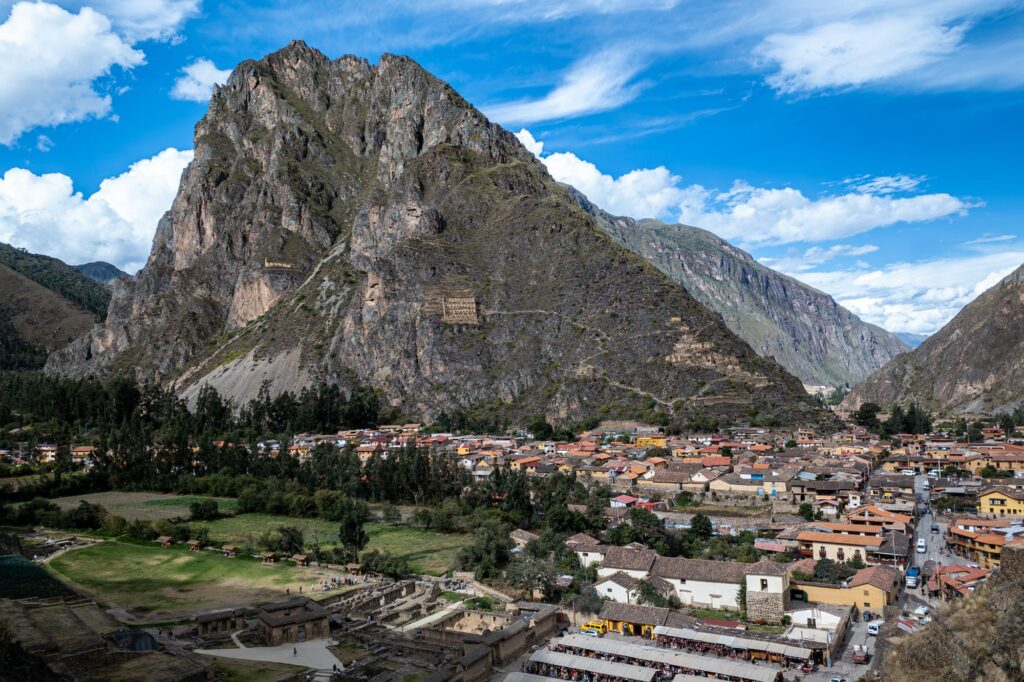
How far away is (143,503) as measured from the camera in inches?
3017

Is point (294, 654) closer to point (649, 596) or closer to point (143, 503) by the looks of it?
point (649, 596)

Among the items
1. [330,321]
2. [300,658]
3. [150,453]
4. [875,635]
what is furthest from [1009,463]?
[330,321]

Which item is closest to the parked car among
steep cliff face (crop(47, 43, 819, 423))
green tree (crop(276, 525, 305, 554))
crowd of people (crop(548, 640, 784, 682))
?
crowd of people (crop(548, 640, 784, 682))

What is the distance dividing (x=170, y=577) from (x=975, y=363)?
490 feet

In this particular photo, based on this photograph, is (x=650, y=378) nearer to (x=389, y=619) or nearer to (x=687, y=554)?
(x=687, y=554)

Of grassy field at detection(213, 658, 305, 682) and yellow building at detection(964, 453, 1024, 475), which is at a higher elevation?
yellow building at detection(964, 453, 1024, 475)

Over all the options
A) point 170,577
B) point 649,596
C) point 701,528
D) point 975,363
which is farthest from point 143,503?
point 975,363

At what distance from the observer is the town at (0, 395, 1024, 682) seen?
34656 millimetres

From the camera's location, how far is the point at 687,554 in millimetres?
Result: 52156

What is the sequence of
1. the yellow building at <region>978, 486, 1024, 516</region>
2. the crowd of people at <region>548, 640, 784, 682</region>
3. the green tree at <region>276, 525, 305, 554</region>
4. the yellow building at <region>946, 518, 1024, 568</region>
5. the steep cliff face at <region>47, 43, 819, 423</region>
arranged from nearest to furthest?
the crowd of people at <region>548, 640, 784, 682</region> → the yellow building at <region>946, 518, 1024, 568</region> → the green tree at <region>276, 525, 305, 554</region> → the yellow building at <region>978, 486, 1024, 516</region> → the steep cliff face at <region>47, 43, 819, 423</region>

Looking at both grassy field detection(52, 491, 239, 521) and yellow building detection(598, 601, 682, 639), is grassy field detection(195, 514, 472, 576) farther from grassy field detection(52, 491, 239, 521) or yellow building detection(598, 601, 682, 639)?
yellow building detection(598, 601, 682, 639)

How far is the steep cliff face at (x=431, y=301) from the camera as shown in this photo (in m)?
117

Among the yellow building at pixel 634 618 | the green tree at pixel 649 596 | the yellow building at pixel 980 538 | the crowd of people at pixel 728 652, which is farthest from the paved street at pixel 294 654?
the yellow building at pixel 980 538

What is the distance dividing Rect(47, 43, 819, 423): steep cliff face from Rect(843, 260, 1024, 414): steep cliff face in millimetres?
50461
